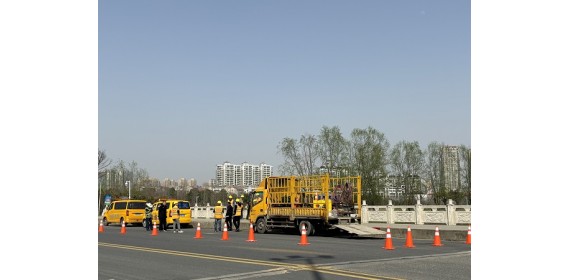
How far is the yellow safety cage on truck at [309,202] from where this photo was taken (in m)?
26.9

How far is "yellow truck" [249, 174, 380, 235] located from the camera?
88.2ft

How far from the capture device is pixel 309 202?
91.7ft

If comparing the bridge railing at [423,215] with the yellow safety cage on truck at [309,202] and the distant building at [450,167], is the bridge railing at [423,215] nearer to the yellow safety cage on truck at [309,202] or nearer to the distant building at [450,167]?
the yellow safety cage on truck at [309,202]

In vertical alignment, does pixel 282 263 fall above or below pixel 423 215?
above

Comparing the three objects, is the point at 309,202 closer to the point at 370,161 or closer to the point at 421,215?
the point at 421,215

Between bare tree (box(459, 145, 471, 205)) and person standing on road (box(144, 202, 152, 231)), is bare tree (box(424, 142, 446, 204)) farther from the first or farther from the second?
person standing on road (box(144, 202, 152, 231))

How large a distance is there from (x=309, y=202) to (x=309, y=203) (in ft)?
0.24

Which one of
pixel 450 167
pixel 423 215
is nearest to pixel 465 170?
pixel 450 167

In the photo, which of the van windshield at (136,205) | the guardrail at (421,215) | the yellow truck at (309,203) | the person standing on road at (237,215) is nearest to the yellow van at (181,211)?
the van windshield at (136,205)

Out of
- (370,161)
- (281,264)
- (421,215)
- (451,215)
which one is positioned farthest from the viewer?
(370,161)

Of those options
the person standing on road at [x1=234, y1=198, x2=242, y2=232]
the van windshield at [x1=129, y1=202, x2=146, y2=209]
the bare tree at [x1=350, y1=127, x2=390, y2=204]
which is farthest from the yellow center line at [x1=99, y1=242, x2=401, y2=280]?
the bare tree at [x1=350, y1=127, x2=390, y2=204]
